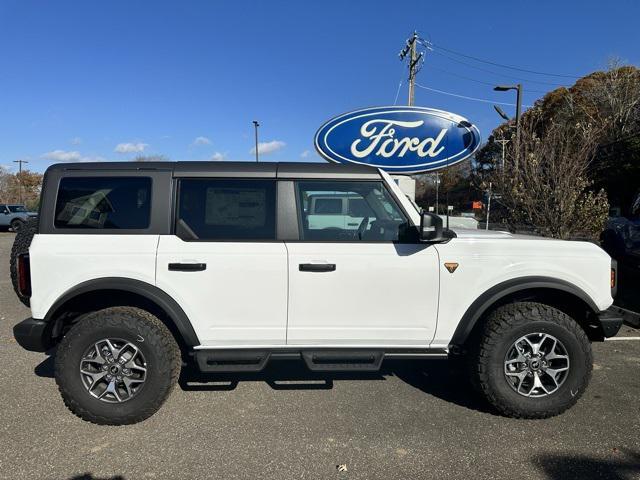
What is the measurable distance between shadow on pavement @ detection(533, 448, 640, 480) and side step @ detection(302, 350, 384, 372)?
1191mm

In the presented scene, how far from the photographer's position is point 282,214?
3.27 meters

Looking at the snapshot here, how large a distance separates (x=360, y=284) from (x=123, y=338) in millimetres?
1760

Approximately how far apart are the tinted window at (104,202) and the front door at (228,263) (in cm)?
27

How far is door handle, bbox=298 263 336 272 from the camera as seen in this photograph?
316cm

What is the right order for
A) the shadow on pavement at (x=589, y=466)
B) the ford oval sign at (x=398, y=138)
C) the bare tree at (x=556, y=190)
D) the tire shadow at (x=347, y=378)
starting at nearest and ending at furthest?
the shadow on pavement at (x=589, y=466) → the tire shadow at (x=347, y=378) → the ford oval sign at (x=398, y=138) → the bare tree at (x=556, y=190)

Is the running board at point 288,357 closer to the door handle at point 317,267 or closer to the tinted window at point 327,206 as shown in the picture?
the door handle at point 317,267

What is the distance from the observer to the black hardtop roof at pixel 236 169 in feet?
10.8

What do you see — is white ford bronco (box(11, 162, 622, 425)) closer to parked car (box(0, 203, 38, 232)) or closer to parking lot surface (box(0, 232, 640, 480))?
parking lot surface (box(0, 232, 640, 480))

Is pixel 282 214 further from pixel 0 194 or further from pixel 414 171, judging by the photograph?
pixel 0 194

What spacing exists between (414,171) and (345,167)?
4.36 meters

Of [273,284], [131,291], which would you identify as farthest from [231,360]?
[131,291]

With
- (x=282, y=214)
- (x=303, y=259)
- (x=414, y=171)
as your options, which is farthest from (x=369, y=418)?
(x=414, y=171)

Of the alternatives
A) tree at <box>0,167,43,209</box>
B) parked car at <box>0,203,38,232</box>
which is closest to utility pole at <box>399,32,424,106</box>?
parked car at <box>0,203,38,232</box>

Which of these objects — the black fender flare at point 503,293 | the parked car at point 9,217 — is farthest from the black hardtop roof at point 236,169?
the parked car at point 9,217
